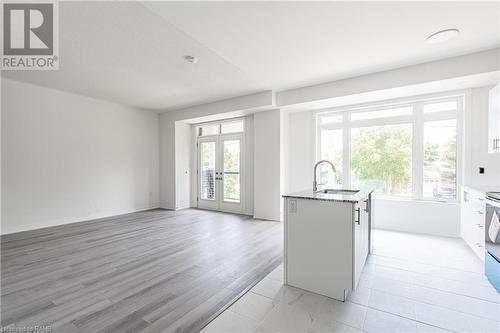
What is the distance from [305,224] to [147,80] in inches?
150

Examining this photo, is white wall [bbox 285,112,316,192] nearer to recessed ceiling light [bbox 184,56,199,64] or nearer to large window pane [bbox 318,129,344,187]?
large window pane [bbox 318,129,344,187]

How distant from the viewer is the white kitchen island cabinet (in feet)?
6.80

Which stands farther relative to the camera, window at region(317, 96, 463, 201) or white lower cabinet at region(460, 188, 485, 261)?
window at region(317, 96, 463, 201)

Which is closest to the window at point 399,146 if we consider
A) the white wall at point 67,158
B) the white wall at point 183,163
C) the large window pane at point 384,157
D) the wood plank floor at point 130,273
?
the large window pane at point 384,157

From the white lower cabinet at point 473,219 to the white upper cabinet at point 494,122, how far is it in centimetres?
71

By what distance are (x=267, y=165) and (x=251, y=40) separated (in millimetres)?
2868

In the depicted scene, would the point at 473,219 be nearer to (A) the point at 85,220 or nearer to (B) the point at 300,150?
(B) the point at 300,150

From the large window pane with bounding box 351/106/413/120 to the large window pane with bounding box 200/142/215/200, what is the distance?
150 inches

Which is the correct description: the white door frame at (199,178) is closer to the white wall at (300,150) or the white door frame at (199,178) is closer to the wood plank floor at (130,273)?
the wood plank floor at (130,273)

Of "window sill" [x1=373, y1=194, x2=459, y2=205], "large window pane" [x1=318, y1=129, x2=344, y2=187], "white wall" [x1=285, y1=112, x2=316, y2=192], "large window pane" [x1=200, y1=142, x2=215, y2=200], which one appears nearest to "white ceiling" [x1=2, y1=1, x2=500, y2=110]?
"white wall" [x1=285, y1=112, x2=316, y2=192]

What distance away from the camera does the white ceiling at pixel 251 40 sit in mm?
2328

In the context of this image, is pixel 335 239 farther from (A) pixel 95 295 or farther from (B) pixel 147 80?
(B) pixel 147 80

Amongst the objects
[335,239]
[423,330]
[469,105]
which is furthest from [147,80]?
[469,105]

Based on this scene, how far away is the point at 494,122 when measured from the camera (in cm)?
324
